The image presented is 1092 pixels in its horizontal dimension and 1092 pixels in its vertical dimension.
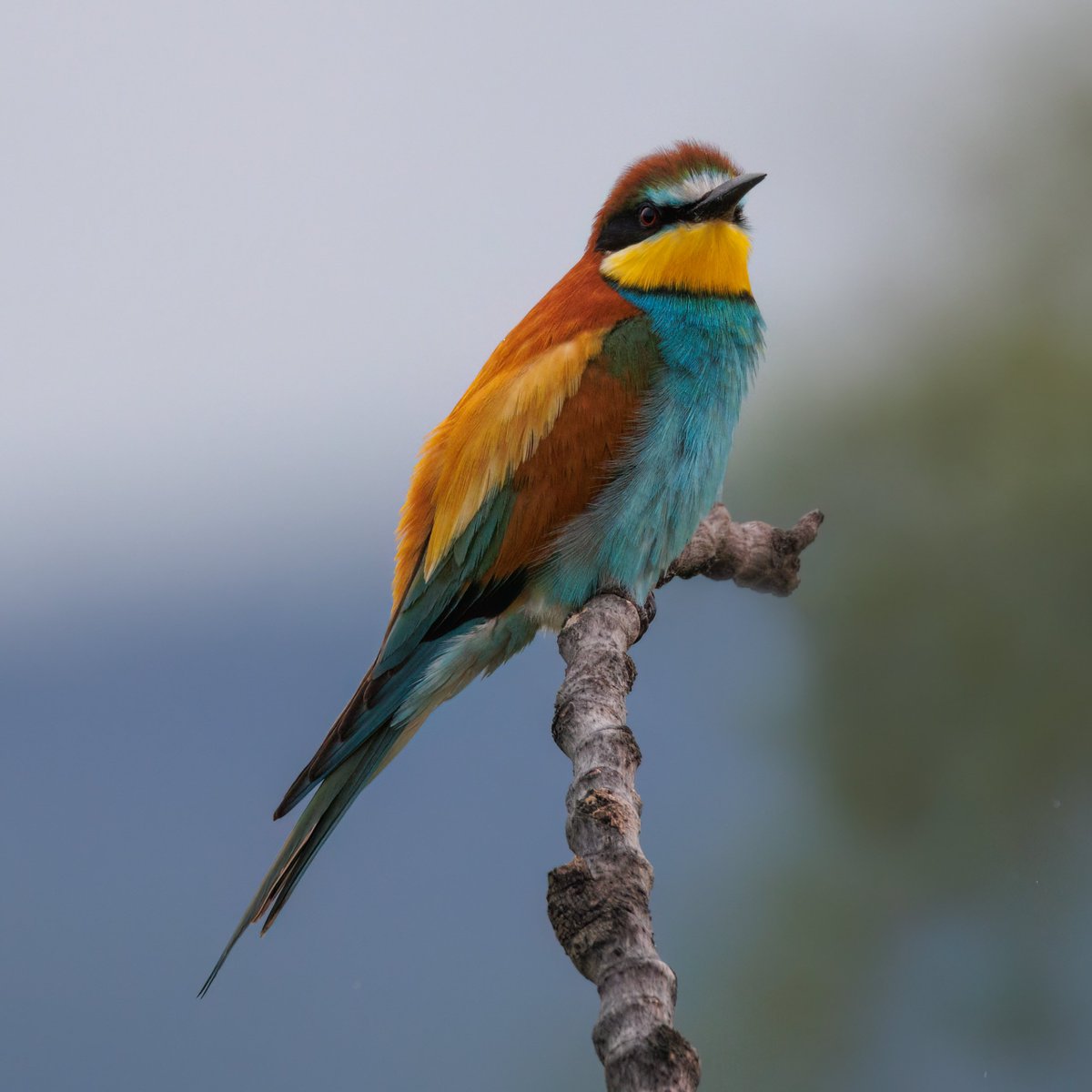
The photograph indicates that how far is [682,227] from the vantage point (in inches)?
133

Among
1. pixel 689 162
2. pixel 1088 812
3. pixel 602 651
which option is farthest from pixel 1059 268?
pixel 602 651

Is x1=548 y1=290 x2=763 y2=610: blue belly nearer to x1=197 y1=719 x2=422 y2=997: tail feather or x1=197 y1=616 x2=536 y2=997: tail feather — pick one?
x1=197 y1=616 x2=536 y2=997: tail feather

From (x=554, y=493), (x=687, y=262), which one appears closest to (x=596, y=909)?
(x=554, y=493)

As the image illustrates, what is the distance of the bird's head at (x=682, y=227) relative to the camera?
11.0 ft

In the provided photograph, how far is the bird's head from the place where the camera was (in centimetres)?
336

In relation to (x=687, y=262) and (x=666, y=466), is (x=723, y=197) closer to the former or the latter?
(x=687, y=262)

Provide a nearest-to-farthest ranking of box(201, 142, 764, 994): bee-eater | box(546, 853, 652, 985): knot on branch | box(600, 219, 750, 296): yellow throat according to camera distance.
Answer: box(546, 853, 652, 985): knot on branch
box(201, 142, 764, 994): bee-eater
box(600, 219, 750, 296): yellow throat

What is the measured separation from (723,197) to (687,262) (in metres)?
0.18

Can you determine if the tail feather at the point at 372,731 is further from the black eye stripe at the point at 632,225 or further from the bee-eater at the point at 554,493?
the black eye stripe at the point at 632,225

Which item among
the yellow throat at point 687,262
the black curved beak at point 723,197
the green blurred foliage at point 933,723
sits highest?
the black curved beak at point 723,197

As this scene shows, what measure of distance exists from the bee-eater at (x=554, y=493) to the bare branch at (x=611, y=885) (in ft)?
1.09

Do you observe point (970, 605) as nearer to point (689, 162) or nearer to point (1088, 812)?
point (1088, 812)

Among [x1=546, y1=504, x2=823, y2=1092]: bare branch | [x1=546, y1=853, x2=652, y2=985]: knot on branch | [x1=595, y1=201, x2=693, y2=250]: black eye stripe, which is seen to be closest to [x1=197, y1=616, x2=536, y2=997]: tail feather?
[x1=546, y1=504, x2=823, y2=1092]: bare branch

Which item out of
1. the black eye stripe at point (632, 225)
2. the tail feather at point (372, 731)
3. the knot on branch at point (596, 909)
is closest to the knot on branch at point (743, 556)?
the tail feather at point (372, 731)
